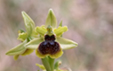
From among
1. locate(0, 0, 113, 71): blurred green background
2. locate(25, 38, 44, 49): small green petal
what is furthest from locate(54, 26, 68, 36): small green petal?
locate(0, 0, 113, 71): blurred green background

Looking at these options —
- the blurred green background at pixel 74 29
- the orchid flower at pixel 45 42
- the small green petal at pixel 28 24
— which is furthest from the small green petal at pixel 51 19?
the blurred green background at pixel 74 29

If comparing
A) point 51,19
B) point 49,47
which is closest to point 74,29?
point 51,19

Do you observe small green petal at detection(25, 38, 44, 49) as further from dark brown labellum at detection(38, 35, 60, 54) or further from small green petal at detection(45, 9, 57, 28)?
small green petal at detection(45, 9, 57, 28)

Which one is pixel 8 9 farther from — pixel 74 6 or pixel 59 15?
pixel 74 6

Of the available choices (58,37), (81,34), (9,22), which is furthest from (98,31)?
(58,37)

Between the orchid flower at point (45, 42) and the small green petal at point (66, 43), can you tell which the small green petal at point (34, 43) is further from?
the small green petal at point (66, 43)
